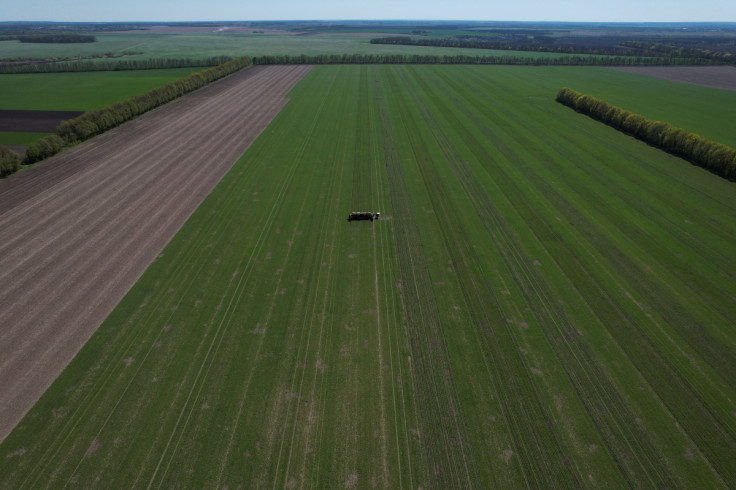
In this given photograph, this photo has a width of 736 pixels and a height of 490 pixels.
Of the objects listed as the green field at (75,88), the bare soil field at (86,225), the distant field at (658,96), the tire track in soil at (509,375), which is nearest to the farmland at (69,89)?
the green field at (75,88)

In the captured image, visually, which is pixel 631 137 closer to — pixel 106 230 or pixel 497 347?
pixel 497 347

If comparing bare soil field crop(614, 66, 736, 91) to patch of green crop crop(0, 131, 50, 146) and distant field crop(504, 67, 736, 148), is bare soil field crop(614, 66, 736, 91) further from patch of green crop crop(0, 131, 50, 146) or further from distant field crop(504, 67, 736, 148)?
patch of green crop crop(0, 131, 50, 146)

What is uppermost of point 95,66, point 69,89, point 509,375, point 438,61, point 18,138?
point 95,66

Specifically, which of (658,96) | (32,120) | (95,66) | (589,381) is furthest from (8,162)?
(658,96)

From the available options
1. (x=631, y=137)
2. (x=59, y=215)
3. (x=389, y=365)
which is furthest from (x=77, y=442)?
(x=631, y=137)

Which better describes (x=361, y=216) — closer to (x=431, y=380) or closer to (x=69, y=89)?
(x=431, y=380)

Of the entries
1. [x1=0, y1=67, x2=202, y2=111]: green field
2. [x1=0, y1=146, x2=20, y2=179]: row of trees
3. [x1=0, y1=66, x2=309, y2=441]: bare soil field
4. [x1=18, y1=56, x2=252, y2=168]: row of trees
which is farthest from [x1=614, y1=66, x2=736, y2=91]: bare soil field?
[x1=0, y1=146, x2=20, y2=179]: row of trees
